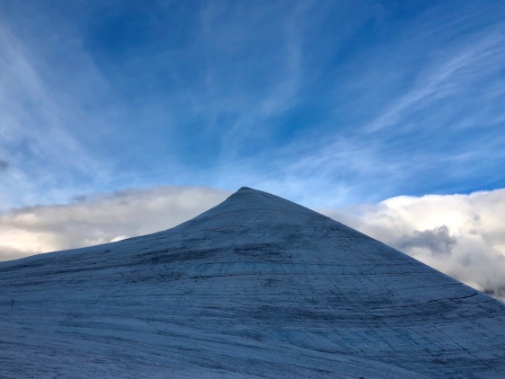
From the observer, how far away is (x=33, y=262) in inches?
880

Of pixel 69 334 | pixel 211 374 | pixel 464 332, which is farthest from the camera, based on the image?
pixel 464 332

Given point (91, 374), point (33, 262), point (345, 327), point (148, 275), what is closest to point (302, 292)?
point (345, 327)

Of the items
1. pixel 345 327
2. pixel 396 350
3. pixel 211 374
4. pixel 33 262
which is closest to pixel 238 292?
pixel 345 327

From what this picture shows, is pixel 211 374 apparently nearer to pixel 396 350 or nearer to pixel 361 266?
pixel 396 350

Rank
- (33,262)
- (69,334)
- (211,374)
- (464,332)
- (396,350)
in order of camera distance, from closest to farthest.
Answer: (211,374), (69,334), (396,350), (464,332), (33,262)

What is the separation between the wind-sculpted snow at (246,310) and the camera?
10523 mm

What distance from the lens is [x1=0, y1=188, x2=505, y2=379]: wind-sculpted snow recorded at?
10.5 meters

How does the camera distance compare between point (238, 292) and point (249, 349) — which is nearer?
point (249, 349)

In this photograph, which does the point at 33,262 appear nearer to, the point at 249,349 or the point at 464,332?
the point at 249,349

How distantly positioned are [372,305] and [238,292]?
5.27 m

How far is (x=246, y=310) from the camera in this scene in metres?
16.3

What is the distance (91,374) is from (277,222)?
16373 millimetres

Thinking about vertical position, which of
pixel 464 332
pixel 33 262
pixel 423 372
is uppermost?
pixel 33 262

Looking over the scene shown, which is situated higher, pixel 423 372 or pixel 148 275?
pixel 148 275
